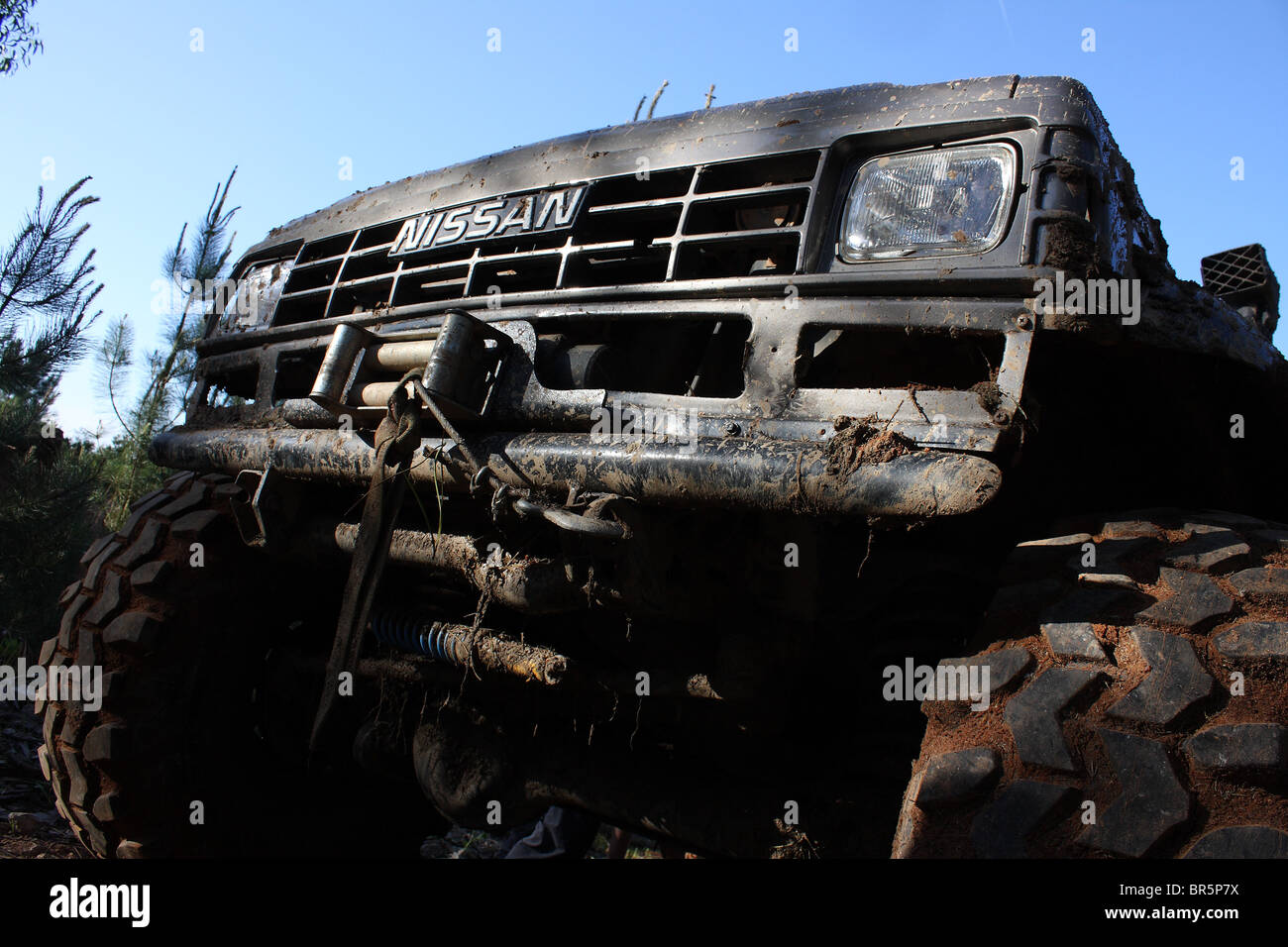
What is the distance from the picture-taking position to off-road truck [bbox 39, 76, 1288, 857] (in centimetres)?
155

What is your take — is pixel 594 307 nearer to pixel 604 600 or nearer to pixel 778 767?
pixel 604 600

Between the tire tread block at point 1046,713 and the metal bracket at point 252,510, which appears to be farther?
the metal bracket at point 252,510

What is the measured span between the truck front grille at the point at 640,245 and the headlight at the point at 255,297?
37 cm

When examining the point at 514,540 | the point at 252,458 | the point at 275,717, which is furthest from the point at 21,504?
the point at 514,540

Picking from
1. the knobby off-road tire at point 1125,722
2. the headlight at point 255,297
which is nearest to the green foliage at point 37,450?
the headlight at point 255,297

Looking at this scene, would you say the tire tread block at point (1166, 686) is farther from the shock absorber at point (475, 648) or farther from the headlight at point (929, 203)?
the shock absorber at point (475, 648)

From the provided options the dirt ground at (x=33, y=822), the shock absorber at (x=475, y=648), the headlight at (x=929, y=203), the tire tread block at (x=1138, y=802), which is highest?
the headlight at (x=929, y=203)

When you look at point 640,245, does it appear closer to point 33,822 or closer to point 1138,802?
point 1138,802

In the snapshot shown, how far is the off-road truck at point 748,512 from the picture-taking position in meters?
1.55

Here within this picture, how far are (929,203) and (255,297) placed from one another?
2.22 meters

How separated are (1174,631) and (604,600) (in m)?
1.03

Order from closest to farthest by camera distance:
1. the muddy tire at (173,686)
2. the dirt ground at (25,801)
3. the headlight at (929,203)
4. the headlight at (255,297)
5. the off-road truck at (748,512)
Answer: the off-road truck at (748,512) → the headlight at (929,203) → the muddy tire at (173,686) → the headlight at (255,297) → the dirt ground at (25,801)

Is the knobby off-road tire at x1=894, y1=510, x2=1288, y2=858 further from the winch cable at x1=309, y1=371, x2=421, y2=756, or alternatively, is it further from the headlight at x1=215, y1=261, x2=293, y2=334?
the headlight at x1=215, y1=261, x2=293, y2=334

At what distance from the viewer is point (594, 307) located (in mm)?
2160
